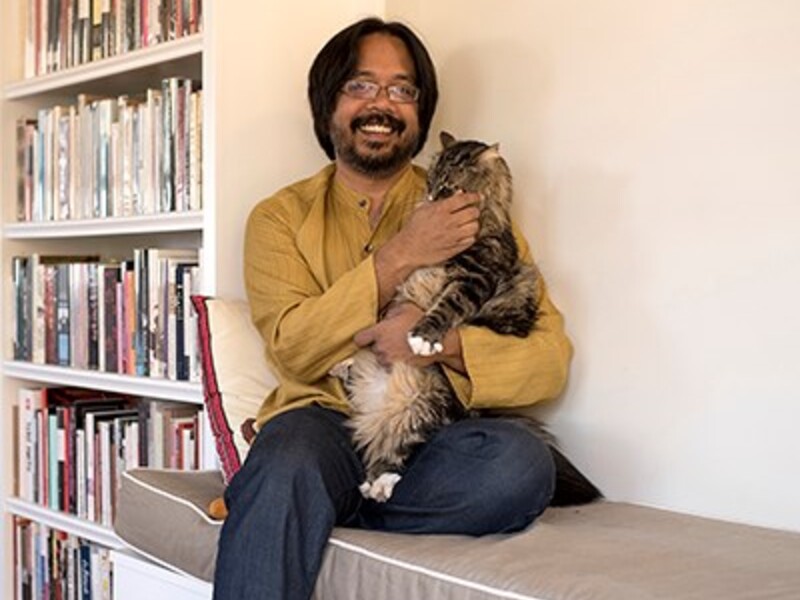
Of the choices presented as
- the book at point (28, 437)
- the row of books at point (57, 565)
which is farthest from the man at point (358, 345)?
the book at point (28, 437)

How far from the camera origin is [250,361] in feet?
6.63

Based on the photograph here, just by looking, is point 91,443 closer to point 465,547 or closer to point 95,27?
point 95,27

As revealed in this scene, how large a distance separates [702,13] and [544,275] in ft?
1.93

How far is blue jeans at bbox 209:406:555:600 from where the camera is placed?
4.92 feet

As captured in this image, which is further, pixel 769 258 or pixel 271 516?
pixel 769 258

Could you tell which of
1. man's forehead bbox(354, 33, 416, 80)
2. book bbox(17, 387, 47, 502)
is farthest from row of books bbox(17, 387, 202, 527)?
man's forehead bbox(354, 33, 416, 80)

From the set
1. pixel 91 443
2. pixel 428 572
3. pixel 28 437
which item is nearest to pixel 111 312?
pixel 91 443

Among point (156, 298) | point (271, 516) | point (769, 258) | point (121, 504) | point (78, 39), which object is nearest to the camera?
point (271, 516)

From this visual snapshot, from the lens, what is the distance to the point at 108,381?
2400 mm

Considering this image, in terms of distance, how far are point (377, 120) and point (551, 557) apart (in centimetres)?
97

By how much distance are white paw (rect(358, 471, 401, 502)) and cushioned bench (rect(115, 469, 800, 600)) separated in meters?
0.08

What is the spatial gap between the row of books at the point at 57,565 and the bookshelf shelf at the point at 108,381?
1.30ft

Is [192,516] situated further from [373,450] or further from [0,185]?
[0,185]

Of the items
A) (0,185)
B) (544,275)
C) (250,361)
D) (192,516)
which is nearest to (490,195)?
(544,275)
